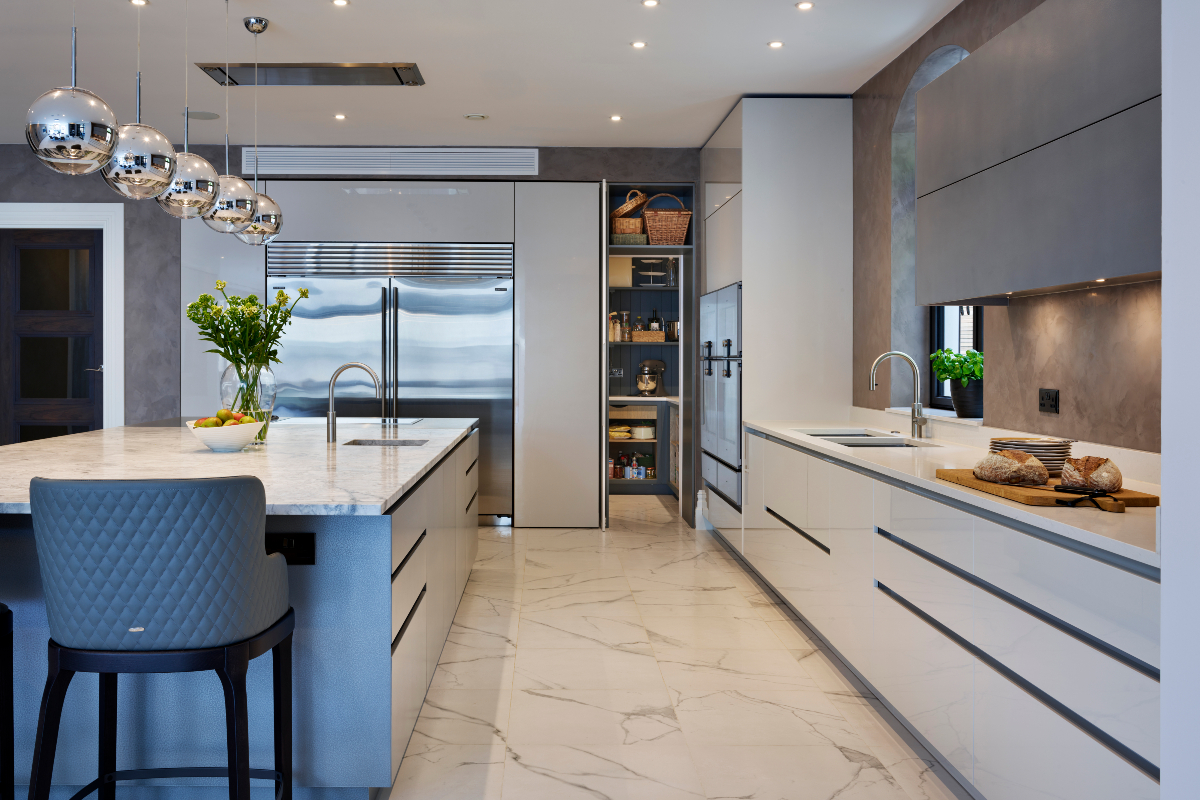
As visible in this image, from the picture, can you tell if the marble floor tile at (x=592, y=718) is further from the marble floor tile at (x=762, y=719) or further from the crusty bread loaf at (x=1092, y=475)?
the crusty bread loaf at (x=1092, y=475)

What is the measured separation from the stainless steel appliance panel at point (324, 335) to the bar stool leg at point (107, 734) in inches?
148

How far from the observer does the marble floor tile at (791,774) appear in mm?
2152

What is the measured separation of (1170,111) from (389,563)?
1731mm

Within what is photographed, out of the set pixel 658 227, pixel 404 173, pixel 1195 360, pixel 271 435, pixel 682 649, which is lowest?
pixel 682 649

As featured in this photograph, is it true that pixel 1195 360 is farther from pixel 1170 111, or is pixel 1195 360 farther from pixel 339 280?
pixel 339 280

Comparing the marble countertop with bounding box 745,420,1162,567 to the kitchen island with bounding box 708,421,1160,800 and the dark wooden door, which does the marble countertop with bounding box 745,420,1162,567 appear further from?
the dark wooden door

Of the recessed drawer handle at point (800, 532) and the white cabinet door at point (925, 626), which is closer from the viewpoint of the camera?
the white cabinet door at point (925, 626)

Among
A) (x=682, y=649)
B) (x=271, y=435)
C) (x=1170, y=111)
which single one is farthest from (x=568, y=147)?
(x=1170, y=111)

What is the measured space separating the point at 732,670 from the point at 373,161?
408 cm

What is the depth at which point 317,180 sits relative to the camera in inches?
219

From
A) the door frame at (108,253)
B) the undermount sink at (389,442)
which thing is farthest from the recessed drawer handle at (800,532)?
the door frame at (108,253)

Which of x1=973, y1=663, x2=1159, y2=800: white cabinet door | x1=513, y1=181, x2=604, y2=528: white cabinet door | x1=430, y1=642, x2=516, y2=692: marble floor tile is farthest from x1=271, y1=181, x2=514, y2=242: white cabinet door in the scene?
x1=973, y1=663, x2=1159, y2=800: white cabinet door

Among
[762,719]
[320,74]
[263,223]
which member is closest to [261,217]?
[263,223]

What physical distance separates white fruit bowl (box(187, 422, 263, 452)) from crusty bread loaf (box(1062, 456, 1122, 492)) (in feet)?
7.81
